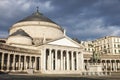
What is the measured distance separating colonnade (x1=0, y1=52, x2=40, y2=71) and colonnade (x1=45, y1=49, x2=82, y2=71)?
5.04m

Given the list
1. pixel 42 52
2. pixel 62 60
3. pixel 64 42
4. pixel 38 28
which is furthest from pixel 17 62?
pixel 38 28

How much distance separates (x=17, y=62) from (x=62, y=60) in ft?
64.4

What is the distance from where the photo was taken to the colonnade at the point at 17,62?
77.6 m

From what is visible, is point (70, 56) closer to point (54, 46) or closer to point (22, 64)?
point (54, 46)

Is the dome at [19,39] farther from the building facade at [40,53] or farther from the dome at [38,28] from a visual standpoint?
the dome at [38,28]

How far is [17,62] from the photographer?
283 feet

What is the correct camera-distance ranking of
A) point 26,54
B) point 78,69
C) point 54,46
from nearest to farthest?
point 26,54 < point 54,46 < point 78,69

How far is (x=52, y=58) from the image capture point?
94.2 meters

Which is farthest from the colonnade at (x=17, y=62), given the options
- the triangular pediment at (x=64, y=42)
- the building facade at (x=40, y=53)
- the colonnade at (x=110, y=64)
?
the colonnade at (x=110, y=64)

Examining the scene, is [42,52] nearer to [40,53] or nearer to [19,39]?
[40,53]

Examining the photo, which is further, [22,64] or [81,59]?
[81,59]

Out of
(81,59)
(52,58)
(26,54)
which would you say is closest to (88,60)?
(81,59)

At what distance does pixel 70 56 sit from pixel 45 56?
1498 cm

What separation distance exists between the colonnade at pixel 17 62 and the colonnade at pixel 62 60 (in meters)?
5.04
